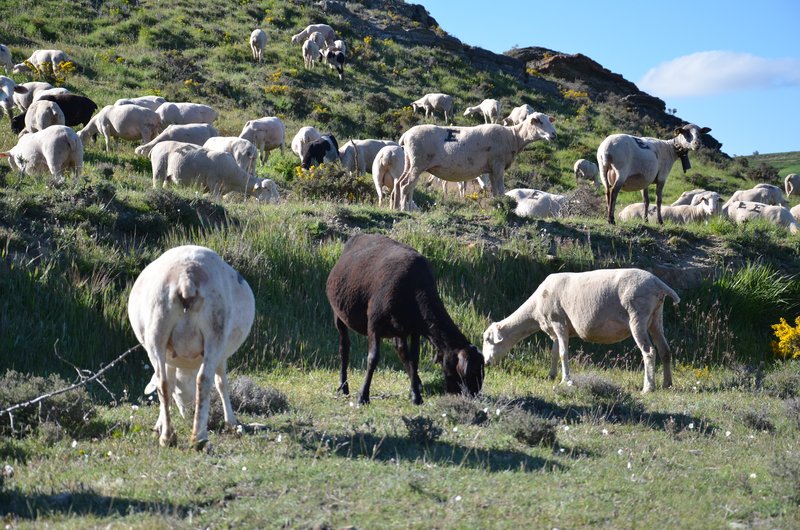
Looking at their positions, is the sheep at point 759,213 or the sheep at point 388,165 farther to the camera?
the sheep at point 759,213

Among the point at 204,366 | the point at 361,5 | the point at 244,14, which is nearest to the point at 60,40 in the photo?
the point at 244,14

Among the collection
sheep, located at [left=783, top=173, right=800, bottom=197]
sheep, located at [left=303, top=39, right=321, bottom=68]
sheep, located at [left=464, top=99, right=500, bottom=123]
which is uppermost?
sheep, located at [left=303, top=39, right=321, bottom=68]

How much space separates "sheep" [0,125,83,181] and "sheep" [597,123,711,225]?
383 inches

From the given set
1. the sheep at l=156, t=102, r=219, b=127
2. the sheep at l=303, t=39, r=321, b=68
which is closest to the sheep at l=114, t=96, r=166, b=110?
the sheep at l=156, t=102, r=219, b=127

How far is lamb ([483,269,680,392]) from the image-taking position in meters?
11.7

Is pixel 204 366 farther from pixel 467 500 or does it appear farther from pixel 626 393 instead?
pixel 626 393

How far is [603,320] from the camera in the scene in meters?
11.8

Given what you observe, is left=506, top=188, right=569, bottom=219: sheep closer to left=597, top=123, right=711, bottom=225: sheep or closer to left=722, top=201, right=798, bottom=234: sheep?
left=597, top=123, right=711, bottom=225: sheep

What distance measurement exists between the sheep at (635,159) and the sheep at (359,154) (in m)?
8.88

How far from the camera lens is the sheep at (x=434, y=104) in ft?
128

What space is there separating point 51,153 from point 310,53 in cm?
2576

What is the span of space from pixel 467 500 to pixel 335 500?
813mm

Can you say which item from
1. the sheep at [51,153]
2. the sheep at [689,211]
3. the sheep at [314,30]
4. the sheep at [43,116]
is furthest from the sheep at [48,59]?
the sheep at [689,211]

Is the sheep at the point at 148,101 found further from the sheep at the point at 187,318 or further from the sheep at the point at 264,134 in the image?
the sheep at the point at 187,318
